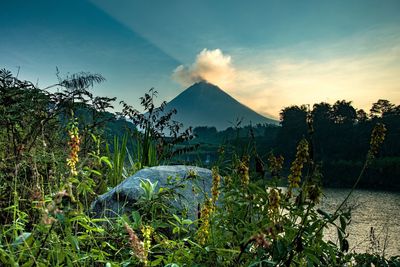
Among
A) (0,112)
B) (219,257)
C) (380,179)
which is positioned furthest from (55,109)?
(380,179)

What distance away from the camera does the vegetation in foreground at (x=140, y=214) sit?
186 cm

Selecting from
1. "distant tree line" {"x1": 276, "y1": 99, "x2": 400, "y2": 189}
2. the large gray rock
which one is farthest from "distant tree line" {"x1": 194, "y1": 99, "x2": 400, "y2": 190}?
the large gray rock

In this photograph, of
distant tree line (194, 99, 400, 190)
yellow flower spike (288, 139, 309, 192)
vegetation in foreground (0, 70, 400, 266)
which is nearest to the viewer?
vegetation in foreground (0, 70, 400, 266)

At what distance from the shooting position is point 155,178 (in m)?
4.71

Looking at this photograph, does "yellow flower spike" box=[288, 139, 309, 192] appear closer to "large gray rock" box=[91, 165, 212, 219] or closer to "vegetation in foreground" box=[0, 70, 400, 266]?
"vegetation in foreground" box=[0, 70, 400, 266]

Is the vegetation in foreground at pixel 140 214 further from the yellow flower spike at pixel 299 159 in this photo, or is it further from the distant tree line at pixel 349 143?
the distant tree line at pixel 349 143

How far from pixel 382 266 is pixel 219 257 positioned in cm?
113

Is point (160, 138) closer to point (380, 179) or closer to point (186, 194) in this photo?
point (186, 194)

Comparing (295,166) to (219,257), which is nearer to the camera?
(295,166)

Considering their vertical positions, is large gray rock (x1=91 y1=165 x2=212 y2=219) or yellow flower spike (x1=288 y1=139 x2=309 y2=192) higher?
yellow flower spike (x1=288 y1=139 x2=309 y2=192)

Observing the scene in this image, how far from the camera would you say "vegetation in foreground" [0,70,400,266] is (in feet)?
6.09

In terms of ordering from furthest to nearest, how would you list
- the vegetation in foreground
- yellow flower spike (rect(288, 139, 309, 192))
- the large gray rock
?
the large gray rock < yellow flower spike (rect(288, 139, 309, 192)) < the vegetation in foreground

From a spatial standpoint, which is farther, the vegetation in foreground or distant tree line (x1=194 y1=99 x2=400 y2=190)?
distant tree line (x1=194 y1=99 x2=400 y2=190)

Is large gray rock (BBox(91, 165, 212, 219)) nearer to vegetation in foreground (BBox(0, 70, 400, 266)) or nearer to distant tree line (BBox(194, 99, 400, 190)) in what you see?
vegetation in foreground (BBox(0, 70, 400, 266))
